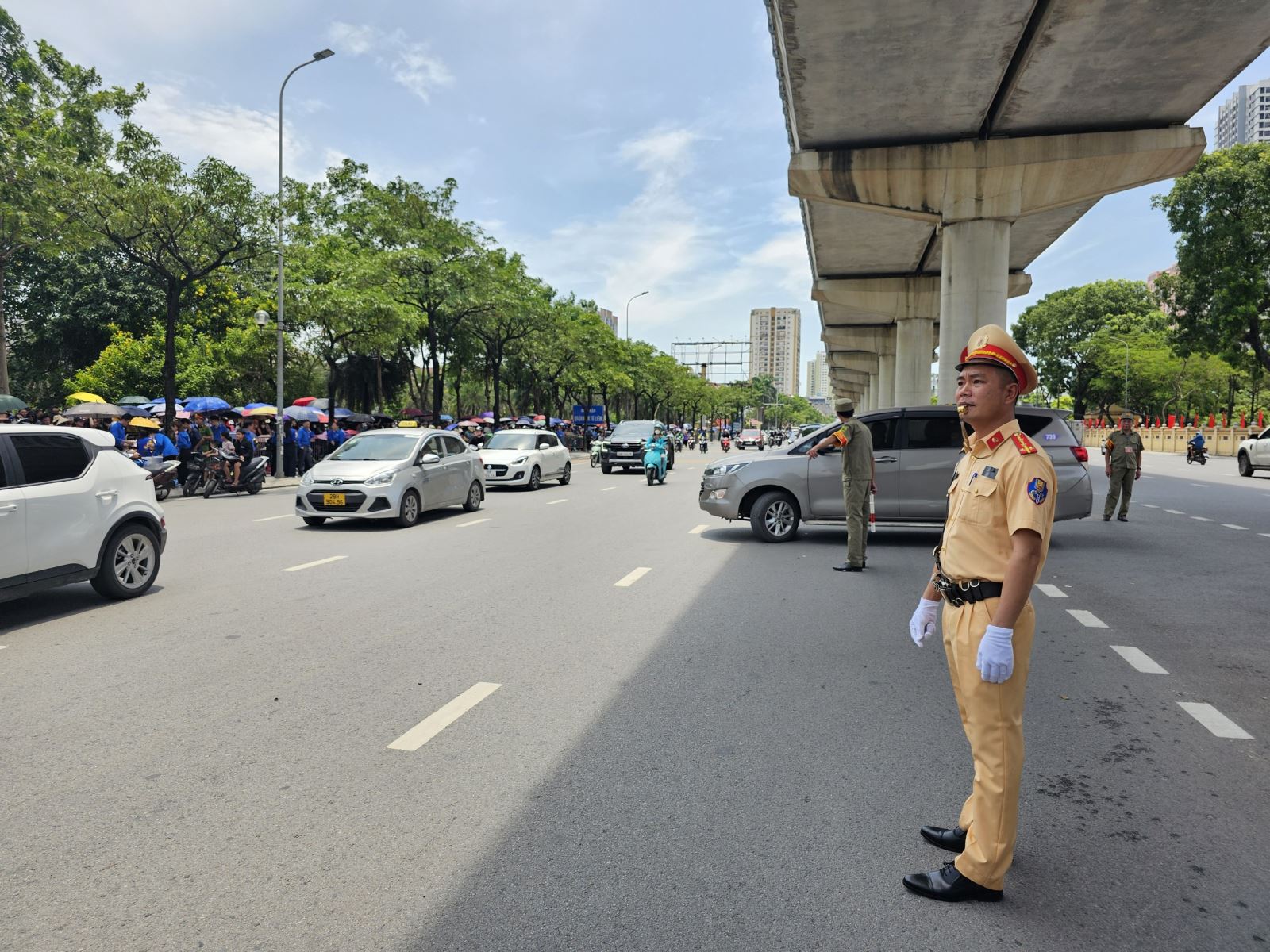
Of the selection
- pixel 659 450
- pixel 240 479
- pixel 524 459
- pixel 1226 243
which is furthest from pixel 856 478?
pixel 1226 243

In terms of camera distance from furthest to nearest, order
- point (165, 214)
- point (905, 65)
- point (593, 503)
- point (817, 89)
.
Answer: point (165, 214), point (593, 503), point (817, 89), point (905, 65)

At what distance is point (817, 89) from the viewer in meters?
15.4

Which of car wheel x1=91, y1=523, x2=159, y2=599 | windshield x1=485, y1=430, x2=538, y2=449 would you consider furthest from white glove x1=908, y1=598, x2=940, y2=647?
windshield x1=485, y1=430, x2=538, y2=449

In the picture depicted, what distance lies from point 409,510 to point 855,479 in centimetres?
692

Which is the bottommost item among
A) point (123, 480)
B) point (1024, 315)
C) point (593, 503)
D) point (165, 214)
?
point (593, 503)

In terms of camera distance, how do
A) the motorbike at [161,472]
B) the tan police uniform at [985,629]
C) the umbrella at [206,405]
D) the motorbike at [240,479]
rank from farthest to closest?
the umbrella at [206,405]
the motorbike at [240,479]
the motorbike at [161,472]
the tan police uniform at [985,629]

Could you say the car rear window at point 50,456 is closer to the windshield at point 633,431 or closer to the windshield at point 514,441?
the windshield at point 514,441

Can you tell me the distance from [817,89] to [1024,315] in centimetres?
7752

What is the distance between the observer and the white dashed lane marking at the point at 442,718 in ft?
13.7

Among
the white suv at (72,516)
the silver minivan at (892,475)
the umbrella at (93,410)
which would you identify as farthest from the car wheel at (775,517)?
the umbrella at (93,410)

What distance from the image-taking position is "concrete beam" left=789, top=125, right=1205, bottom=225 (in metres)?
17.4

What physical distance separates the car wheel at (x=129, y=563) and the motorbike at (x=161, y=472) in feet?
29.1

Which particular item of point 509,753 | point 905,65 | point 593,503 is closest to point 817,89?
point 905,65

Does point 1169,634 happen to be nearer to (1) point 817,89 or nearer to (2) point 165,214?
(1) point 817,89
